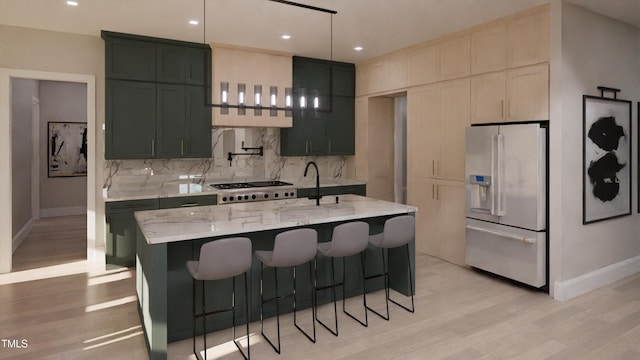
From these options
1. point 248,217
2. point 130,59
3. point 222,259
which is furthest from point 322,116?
point 222,259

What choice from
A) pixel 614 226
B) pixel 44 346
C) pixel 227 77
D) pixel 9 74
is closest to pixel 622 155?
pixel 614 226

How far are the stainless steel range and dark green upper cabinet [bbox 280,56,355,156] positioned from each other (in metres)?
0.74

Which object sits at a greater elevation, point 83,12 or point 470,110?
point 83,12

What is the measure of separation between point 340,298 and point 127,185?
323cm

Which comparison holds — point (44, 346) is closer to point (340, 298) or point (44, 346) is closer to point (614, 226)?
point (340, 298)

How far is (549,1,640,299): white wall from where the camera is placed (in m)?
3.76

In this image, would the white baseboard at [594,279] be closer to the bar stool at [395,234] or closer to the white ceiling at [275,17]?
the bar stool at [395,234]

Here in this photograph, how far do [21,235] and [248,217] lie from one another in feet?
16.7

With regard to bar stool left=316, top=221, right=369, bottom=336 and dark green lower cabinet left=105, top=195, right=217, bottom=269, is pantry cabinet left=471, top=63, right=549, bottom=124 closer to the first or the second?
bar stool left=316, top=221, right=369, bottom=336

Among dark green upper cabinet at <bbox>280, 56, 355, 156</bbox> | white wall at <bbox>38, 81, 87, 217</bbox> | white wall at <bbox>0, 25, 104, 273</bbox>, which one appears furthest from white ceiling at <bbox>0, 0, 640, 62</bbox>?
white wall at <bbox>38, 81, 87, 217</bbox>

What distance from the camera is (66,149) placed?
335 inches

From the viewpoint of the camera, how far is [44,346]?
2.90 m

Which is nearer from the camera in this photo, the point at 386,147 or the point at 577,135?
the point at 577,135

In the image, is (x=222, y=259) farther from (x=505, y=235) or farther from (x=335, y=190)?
(x=335, y=190)
